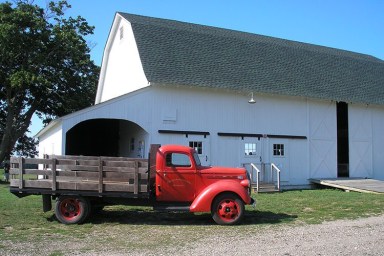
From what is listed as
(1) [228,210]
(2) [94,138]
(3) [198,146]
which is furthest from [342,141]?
(1) [228,210]

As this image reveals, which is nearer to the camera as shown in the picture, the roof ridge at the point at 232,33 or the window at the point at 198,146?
→ the window at the point at 198,146

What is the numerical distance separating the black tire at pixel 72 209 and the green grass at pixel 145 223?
0.64 feet

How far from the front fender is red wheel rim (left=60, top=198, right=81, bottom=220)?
2.82 metres

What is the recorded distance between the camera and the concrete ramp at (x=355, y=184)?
18661mm

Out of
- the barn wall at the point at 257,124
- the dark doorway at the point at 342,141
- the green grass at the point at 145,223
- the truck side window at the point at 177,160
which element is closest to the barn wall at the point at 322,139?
the barn wall at the point at 257,124

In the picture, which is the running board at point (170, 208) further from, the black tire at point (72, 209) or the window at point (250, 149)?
the window at point (250, 149)

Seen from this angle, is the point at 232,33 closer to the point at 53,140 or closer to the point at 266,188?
the point at 266,188

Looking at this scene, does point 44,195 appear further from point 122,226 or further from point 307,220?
point 307,220

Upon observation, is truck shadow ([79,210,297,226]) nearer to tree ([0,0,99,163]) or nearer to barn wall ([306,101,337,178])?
barn wall ([306,101,337,178])

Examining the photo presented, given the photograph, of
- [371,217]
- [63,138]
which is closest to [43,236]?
[63,138]

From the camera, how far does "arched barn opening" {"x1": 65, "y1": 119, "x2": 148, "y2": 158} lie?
2211 centimetres

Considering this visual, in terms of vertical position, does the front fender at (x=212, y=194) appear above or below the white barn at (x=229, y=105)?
below

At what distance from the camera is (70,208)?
34.9 ft

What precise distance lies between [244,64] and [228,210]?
41.3ft
